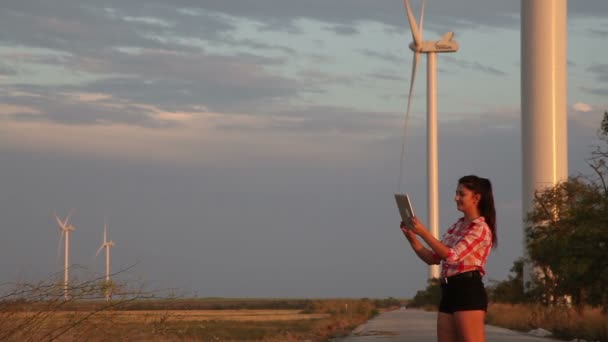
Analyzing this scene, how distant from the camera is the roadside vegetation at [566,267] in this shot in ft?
89.3

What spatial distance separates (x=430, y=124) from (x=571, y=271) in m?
37.7

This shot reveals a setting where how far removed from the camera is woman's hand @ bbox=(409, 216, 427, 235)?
799 cm

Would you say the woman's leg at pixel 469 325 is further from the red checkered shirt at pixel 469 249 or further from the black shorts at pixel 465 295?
the red checkered shirt at pixel 469 249

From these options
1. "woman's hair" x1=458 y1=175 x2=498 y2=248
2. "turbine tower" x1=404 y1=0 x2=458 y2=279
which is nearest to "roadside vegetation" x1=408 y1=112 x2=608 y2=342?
"turbine tower" x1=404 y1=0 x2=458 y2=279

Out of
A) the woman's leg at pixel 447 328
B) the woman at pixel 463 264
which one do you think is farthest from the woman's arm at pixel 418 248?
the woman's leg at pixel 447 328

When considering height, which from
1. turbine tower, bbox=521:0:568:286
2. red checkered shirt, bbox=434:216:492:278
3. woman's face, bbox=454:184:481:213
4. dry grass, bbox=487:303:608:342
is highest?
turbine tower, bbox=521:0:568:286

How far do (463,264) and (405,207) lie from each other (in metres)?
0.64

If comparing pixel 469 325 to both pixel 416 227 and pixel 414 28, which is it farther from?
pixel 414 28

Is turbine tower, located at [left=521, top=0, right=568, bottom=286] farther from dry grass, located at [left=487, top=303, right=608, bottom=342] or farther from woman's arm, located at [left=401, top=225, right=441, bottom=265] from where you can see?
woman's arm, located at [left=401, top=225, right=441, bottom=265]

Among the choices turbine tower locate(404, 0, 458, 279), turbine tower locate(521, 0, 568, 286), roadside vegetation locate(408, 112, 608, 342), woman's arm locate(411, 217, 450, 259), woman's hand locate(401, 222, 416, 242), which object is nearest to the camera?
woman's arm locate(411, 217, 450, 259)

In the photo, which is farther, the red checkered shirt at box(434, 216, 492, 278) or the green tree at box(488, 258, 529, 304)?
the green tree at box(488, 258, 529, 304)

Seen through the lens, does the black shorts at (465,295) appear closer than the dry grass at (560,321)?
Yes

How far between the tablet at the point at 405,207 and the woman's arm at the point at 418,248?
0.51ft

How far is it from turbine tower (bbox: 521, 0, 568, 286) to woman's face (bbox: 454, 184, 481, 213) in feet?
135
